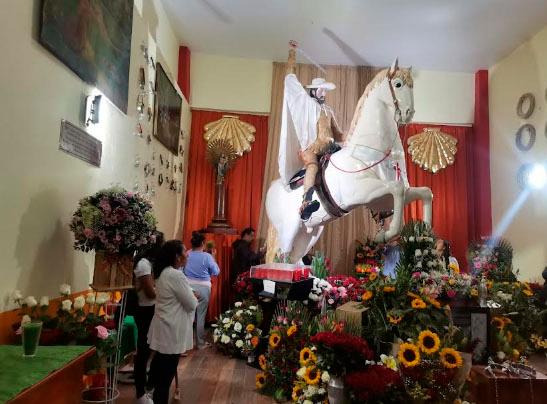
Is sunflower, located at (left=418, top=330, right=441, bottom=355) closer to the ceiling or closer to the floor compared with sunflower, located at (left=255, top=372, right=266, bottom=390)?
closer to the ceiling

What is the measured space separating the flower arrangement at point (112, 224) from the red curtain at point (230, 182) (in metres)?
4.94

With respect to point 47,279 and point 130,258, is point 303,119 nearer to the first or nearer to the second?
point 130,258

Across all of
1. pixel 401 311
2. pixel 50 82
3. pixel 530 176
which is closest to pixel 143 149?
pixel 50 82

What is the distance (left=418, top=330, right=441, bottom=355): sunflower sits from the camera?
8.54 ft

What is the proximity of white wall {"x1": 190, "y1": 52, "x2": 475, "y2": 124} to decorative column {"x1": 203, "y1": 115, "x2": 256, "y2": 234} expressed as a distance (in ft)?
1.12

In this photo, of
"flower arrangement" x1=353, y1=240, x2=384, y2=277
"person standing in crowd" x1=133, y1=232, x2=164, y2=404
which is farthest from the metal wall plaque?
"flower arrangement" x1=353, y1=240, x2=384, y2=277

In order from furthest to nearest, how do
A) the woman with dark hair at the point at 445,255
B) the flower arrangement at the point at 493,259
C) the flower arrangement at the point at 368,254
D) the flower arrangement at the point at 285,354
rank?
1. the flower arrangement at the point at 368,254
2. the flower arrangement at the point at 493,259
3. the woman with dark hair at the point at 445,255
4. the flower arrangement at the point at 285,354

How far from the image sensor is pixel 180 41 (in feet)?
25.0

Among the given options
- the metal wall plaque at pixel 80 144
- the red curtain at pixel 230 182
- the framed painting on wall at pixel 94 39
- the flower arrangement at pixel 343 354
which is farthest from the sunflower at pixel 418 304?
the red curtain at pixel 230 182

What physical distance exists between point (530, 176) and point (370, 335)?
208 inches

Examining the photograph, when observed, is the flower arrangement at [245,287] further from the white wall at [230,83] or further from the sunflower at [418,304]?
the white wall at [230,83]

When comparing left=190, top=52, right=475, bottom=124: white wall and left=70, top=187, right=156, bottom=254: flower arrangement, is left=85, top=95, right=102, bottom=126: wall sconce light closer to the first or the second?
left=70, top=187, right=156, bottom=254: flower arrangement

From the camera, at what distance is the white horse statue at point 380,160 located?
4.39 m

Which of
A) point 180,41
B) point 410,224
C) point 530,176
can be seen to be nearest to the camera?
point 410,224
